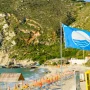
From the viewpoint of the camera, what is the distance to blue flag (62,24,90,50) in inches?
474

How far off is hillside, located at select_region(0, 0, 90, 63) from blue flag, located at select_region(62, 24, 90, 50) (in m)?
91.5

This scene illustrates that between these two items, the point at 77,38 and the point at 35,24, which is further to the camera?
the point at 35,24

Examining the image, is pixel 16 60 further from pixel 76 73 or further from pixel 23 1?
pixel 76 73

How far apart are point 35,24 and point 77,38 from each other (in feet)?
386

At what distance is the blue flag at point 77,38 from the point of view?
12.0 m

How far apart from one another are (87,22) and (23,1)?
36.8m

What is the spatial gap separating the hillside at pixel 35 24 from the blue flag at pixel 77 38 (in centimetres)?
9148

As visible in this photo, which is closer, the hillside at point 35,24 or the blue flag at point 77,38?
the blue flag at point 77,38

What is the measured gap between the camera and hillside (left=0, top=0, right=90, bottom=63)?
11775cm

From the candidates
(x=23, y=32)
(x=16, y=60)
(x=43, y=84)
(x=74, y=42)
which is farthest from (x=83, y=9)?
(x=74, y=42)

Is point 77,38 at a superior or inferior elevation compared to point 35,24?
inferior

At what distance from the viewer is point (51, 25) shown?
129m

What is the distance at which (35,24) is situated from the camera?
12950cm

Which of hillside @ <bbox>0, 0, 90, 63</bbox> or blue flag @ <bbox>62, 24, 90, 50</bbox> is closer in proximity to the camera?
blue flag @ <bbox>62, 24, 90, 50</bbox>
